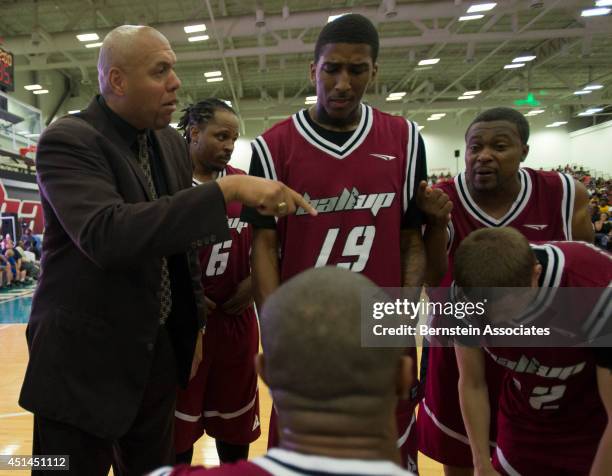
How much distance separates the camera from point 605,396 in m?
1.43

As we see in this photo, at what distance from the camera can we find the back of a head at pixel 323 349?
2.44 feet

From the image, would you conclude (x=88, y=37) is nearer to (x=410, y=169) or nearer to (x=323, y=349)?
(x=410, y=169)

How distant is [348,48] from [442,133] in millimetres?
22741

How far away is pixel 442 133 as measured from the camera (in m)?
23.0

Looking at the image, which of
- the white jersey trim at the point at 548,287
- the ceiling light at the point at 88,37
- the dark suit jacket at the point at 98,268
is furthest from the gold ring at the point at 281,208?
the ceiling light at the point at 88,37

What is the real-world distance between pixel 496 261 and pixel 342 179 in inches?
22.8

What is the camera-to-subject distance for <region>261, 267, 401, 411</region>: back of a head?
0.74 meters

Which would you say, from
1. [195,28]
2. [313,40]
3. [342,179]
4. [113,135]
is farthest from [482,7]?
[113,135]

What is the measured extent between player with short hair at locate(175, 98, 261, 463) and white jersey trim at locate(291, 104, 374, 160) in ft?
2.96

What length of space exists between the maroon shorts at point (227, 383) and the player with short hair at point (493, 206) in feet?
3.10

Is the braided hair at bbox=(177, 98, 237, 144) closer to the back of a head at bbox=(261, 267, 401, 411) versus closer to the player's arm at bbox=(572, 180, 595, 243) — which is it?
the player's arm at bbox=(572, 180, 595, 243)

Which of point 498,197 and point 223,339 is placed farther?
point 223,339

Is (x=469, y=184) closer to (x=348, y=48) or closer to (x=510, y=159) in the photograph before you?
(x=510, y=159)

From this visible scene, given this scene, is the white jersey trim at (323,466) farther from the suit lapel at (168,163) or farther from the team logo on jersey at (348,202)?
the suit lapel at (168,163)
